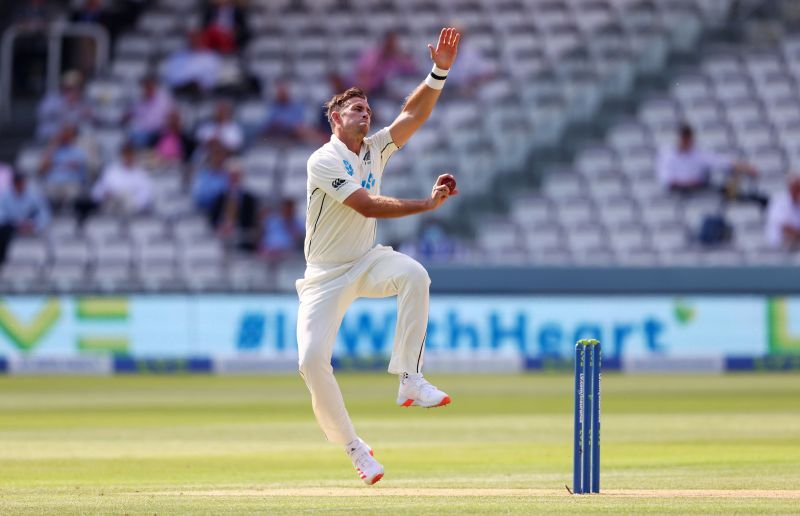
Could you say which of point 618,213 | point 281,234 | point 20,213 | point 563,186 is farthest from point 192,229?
point 618,213

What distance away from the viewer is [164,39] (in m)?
20.7

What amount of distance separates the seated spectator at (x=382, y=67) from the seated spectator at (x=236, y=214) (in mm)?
2150

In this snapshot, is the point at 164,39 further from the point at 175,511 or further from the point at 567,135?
the point at 175,511

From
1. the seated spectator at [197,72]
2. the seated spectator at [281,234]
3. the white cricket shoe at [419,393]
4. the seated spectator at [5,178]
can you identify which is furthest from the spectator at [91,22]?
the white cricket shoe at [419,393]

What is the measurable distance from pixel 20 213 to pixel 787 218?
860cm

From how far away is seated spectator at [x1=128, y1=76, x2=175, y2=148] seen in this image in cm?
1916

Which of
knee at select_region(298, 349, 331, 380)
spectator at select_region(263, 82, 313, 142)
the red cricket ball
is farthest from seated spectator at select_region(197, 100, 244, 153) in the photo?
the red cricket ball

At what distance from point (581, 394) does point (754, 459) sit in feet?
8.81

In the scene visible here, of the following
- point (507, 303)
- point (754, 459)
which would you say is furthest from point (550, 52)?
point (754, 459)

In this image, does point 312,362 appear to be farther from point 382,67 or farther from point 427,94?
point 382,67

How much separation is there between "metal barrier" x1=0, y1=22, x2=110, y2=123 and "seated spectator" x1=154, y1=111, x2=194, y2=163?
225cm

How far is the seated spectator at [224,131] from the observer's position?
18.5 metres

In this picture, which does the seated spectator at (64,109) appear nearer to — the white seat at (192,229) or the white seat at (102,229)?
the white seat at (102,229)

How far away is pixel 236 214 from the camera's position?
58.2 ft
